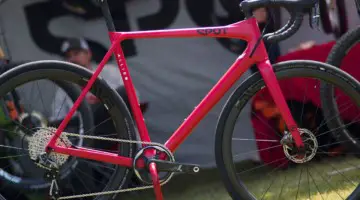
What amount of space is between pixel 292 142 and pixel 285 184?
1.01 meters

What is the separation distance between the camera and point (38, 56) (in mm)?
3791

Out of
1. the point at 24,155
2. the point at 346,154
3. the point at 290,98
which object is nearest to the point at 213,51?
the point at 290,98

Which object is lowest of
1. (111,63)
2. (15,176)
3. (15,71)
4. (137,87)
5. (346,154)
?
(346,154)

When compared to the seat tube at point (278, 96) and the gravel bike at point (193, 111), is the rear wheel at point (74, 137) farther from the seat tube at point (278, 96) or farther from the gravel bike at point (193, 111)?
the seat tube at point (278, 96)

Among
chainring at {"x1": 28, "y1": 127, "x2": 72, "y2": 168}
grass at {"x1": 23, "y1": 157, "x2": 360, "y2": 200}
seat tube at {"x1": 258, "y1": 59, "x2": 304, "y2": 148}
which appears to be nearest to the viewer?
seat tube at {"x1": 258, "y1": 59, "x2": 304, "y2": 148}

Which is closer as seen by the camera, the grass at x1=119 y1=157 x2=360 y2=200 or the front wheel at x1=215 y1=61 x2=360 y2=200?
the front wheel at x1=215 y1=61 x2=360 y2=200

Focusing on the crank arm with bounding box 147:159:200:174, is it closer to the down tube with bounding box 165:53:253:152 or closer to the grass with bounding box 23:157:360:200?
the down tube with bounding box 165:53:253:152

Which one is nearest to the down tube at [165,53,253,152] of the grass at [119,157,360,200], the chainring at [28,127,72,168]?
the chainring at [28,127,72,168]

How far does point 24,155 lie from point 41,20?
980mm

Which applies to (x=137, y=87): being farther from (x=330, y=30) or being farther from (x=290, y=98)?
(x=330, y=30)

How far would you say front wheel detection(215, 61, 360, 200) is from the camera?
288 cm

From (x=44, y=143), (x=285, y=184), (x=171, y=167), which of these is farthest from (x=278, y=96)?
(x=44, y=143)

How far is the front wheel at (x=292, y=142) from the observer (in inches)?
113

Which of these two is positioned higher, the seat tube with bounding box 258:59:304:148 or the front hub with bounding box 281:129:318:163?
the seat tube with bounding box 258:59:304:148
